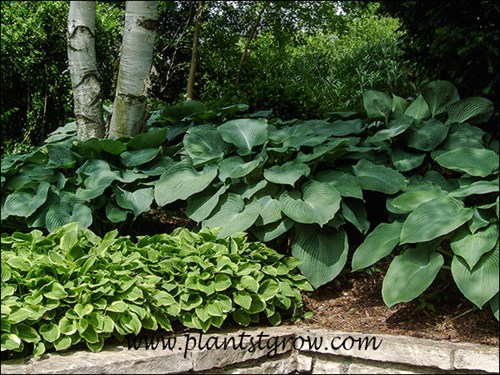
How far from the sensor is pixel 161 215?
4645 millimetres

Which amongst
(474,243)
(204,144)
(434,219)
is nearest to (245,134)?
(204,144)

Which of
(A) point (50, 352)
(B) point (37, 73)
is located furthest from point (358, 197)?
(B) point (37, 73)

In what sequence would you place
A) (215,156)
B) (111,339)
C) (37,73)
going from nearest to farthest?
1. (111,339)
2. (215,156)
3. (37,73)

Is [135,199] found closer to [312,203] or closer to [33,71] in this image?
[312,203]

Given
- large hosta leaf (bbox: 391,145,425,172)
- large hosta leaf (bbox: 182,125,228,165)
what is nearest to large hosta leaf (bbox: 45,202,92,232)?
large hosta leaf (bbox: 182,125,228,165)

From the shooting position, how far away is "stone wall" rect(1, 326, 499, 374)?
8.62ft

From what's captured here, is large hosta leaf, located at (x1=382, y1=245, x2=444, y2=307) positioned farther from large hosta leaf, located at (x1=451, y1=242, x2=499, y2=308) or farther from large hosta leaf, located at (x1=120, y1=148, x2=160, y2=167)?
large hosta leaf, located at (x1=120, y1=148, x2=160, y2=167)

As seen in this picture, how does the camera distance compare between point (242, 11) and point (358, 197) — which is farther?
point (242, 11)

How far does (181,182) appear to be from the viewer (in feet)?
12.2

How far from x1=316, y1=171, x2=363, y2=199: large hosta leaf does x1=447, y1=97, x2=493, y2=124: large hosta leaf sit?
34.6 inches

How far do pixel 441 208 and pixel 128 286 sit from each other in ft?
5.13

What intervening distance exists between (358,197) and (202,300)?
40.1 inches

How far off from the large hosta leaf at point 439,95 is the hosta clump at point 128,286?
1.50m

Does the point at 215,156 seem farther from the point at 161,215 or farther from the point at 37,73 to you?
the point at 37,73
